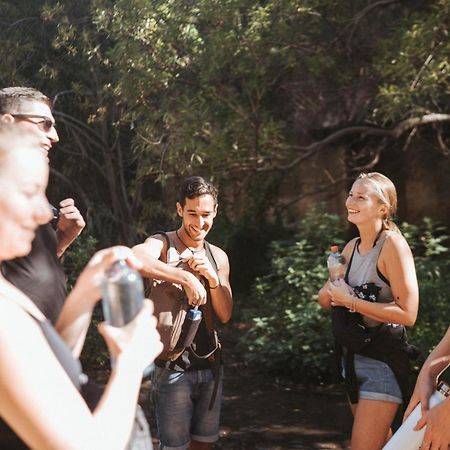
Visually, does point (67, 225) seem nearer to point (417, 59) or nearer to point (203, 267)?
point (203, 267)

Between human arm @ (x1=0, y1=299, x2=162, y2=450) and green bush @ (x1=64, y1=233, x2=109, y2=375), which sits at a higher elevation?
human arm @ (x1=0, y1=299, x2=162, y2=450)

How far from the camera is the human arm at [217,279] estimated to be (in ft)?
10.3

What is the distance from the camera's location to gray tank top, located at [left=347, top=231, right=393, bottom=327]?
123 inches

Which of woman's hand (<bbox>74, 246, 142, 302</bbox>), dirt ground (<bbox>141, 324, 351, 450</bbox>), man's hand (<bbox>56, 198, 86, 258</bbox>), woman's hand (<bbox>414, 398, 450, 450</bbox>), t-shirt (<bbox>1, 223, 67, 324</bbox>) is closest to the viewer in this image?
woman's hand (<bbox>74, 246, 142, 302</bbox>)

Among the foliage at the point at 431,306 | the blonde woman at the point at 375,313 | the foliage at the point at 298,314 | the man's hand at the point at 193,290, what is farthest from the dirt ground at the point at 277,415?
the man's hand at the point at 193,290

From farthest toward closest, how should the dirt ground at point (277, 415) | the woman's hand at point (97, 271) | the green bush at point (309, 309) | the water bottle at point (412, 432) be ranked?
the green bush at point (309, 309) < the dirt ground at point (277, 415) < the water bottle at point (412, 432) < the woman's hand at point (97, 271)

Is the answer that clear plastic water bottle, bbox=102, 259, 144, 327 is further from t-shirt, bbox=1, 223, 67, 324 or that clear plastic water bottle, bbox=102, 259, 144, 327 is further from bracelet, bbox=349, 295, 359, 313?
bracelet, bbox=349, 295, 359, 313

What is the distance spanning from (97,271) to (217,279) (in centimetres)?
150

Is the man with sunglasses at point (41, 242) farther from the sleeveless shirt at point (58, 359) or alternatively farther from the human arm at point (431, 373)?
the human arm at point (431, 373)

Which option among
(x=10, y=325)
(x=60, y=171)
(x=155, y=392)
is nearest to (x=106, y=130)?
(x=60, y=171)

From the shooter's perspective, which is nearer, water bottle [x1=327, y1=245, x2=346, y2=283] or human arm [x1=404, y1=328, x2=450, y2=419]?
human arm [x1=404, y1=328, x2=450, y2=419]

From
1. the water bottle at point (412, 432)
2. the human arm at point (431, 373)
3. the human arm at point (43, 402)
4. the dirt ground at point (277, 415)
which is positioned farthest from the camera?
the dirt ground at point (277, 415)

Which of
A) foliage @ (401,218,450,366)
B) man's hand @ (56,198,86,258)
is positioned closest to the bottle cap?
man's hand @ (56,198,86,258)

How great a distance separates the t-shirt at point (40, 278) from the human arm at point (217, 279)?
3.22 ft
